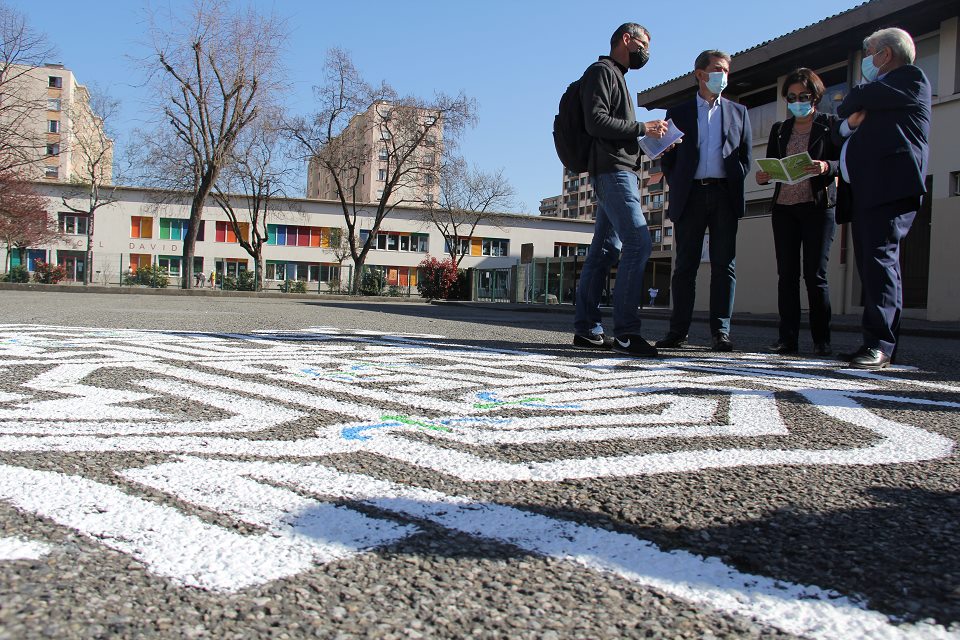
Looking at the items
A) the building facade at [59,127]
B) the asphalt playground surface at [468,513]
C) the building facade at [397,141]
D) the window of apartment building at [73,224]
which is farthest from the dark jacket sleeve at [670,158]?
the window of apartment building at [73,224]

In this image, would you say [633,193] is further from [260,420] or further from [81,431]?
[81,431]

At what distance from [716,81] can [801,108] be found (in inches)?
27.4

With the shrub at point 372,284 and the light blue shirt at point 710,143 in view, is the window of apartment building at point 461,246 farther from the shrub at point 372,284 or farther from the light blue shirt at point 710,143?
the light blue shirt at point 710,143

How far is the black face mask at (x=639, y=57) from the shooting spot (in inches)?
218

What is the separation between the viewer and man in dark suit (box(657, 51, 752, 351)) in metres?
5.73

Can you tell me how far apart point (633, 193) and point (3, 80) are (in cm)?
2599

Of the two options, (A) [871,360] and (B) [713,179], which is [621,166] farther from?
(A) [871,360]

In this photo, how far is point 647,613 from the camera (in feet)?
3.56

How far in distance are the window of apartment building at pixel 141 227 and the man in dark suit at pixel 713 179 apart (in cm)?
5800

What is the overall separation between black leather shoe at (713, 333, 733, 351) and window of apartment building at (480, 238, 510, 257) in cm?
6297

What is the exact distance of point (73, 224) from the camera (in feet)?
A: 187

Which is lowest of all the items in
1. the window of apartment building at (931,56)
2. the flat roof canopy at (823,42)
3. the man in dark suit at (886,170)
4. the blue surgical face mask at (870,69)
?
the man in dark suit at (886,170)

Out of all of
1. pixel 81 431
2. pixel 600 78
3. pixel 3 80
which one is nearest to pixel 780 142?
pixel 600 78

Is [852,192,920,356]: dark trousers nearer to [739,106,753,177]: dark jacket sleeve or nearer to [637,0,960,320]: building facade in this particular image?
[739,106,753,177]: dark jacket sleeve
